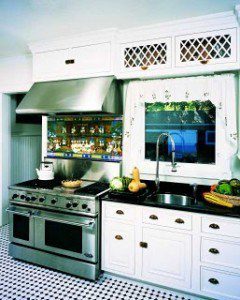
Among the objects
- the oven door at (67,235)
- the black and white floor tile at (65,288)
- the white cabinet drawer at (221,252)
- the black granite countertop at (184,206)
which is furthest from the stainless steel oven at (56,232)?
the white cabinet drawer at (221,252)

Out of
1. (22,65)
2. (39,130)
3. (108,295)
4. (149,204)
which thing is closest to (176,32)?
(149,204)

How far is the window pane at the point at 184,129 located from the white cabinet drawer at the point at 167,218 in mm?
863

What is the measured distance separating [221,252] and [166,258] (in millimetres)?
497

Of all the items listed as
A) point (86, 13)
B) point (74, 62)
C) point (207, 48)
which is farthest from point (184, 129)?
point (86, 13)

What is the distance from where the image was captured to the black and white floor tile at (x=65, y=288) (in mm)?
2455

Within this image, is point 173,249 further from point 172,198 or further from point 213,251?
point 172,198

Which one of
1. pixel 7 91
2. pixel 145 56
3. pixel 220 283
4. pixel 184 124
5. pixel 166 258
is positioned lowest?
pixel 220 283

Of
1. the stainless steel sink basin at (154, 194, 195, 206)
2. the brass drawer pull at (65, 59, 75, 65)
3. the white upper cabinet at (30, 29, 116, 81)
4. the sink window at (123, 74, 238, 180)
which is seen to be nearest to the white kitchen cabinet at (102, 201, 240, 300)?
the stainless steel sink basin at (154, 194, 195, 206)

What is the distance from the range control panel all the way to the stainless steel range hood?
Answer: 927mm

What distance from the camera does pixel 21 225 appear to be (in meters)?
3.06

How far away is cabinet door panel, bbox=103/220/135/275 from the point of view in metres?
2.61

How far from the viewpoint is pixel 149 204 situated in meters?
2.49

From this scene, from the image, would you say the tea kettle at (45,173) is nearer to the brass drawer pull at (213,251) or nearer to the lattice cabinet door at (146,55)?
the lattice cabinet door at (146,55)

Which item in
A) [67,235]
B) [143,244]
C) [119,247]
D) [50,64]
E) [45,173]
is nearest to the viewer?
[143,244]
